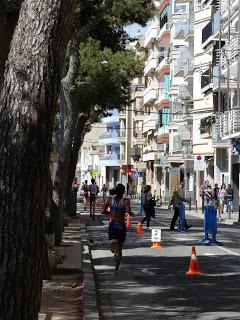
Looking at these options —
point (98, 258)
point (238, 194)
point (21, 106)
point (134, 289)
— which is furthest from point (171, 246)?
point (238, 194)

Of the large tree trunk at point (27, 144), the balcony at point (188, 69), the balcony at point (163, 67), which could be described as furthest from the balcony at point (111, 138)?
the large tree trunk at point (27, 144)

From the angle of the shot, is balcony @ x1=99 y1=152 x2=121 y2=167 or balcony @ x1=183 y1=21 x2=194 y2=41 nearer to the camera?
balcony @ x1=183 y1=21 x2=194 y2=41

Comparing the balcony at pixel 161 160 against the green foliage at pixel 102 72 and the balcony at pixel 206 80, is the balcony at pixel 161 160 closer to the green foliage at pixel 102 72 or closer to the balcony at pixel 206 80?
the balcony at pixel 206 80

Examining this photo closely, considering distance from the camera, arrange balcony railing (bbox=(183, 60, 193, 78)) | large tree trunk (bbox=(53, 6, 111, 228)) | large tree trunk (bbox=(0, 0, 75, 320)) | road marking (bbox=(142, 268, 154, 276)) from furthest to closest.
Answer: balcony railing (bbox=(183, 60, 193, 78)) → large tree trunk (bbox=(53, 6, 111, 228)) → road marking (bbox=(142, 268, 154, 276)) → large tree trunk (bbox=(0, 0, 75, 320))

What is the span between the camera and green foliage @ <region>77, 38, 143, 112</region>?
27641 mm

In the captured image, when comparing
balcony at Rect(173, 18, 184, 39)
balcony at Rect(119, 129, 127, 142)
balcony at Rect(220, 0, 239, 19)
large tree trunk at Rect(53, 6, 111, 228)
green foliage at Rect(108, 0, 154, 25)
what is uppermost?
balcony at Rect(173, 18, 184, 39)

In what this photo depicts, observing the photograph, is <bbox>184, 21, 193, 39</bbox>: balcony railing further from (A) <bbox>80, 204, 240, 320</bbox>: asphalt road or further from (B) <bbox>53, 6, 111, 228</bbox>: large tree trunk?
(A) <bbox>80, 204, 240, 320</bbox>: asphalt road

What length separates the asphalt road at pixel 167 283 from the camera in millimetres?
10578

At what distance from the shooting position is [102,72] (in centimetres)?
2847

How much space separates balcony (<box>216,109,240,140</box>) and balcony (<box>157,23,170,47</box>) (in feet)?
88.8

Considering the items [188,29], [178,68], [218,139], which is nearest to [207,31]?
[188,29]

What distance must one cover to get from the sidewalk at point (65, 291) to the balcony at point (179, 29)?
5124cm

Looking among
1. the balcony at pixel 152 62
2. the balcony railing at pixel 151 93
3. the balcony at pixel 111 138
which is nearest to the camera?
the balcony railing at pixel 151 93

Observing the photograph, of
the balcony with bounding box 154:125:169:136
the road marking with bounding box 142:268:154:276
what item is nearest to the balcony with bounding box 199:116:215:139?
the balcony with bounding box 154:125:169:136
